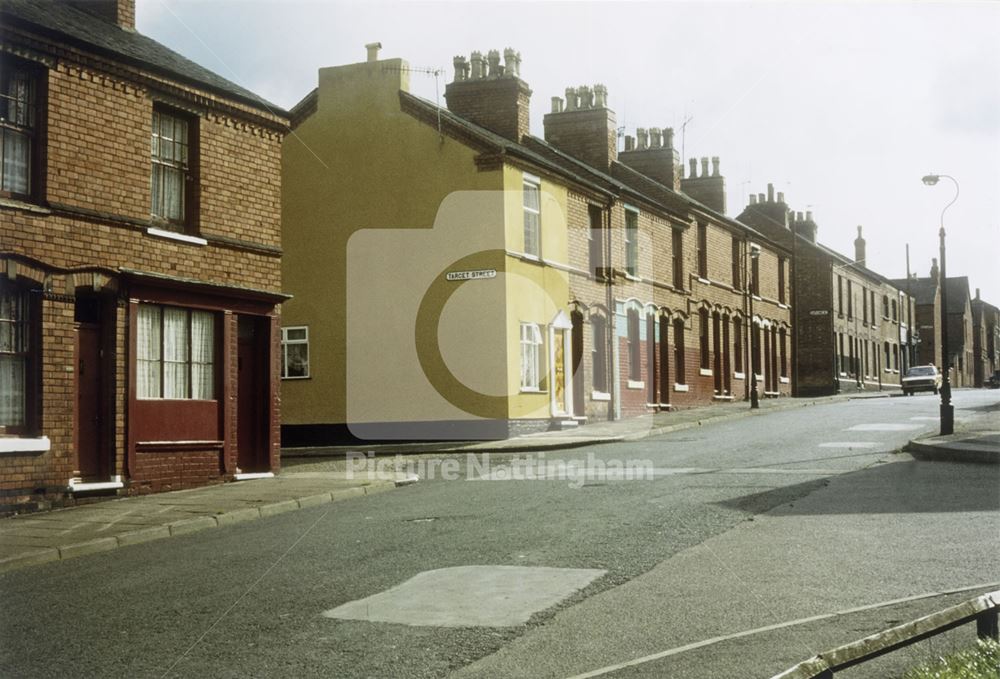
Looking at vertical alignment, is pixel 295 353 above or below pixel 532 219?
below

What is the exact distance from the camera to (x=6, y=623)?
738 cm

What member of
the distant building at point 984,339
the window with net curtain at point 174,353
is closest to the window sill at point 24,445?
the window with net curtain at point 174,353

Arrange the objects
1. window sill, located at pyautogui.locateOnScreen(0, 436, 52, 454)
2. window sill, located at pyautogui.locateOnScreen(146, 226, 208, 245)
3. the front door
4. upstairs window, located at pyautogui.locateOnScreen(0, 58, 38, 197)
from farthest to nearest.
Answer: the front door → window sill, located at pyautogui.locateOnScreen(146, 226, 208, 245) → upstairs window, located at pyautogui.locateOnScreen(0, 58, 38, 197) → window sill, located at pyautogui.locateOnScreen(0, 436, 52, 454)

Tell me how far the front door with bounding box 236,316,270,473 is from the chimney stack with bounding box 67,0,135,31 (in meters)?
5.87

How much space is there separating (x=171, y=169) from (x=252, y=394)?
425cm

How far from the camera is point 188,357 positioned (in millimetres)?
17016

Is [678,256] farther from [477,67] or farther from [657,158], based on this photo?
[477,67]

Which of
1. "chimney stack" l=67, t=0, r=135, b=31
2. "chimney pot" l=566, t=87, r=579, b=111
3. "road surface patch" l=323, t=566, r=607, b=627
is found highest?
"chimney pot" l=566, t=87, r=579, b=111

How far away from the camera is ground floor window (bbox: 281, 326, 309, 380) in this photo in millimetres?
28578

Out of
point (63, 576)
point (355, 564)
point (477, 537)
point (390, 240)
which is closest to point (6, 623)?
point (63, 576)

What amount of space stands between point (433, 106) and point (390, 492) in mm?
14637

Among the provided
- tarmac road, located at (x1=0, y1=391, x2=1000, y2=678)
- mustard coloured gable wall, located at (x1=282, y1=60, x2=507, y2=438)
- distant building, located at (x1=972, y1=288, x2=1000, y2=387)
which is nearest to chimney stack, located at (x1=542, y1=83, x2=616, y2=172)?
mustard coloured gable wall, located at (x1=282, y1=60, x2=507, y2=438)

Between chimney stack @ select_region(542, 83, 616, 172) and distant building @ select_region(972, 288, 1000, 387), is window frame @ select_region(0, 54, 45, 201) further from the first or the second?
distant building @ select_region(972, 288, 1000, 387)

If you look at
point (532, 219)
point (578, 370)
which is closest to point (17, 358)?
point (532, 219)
